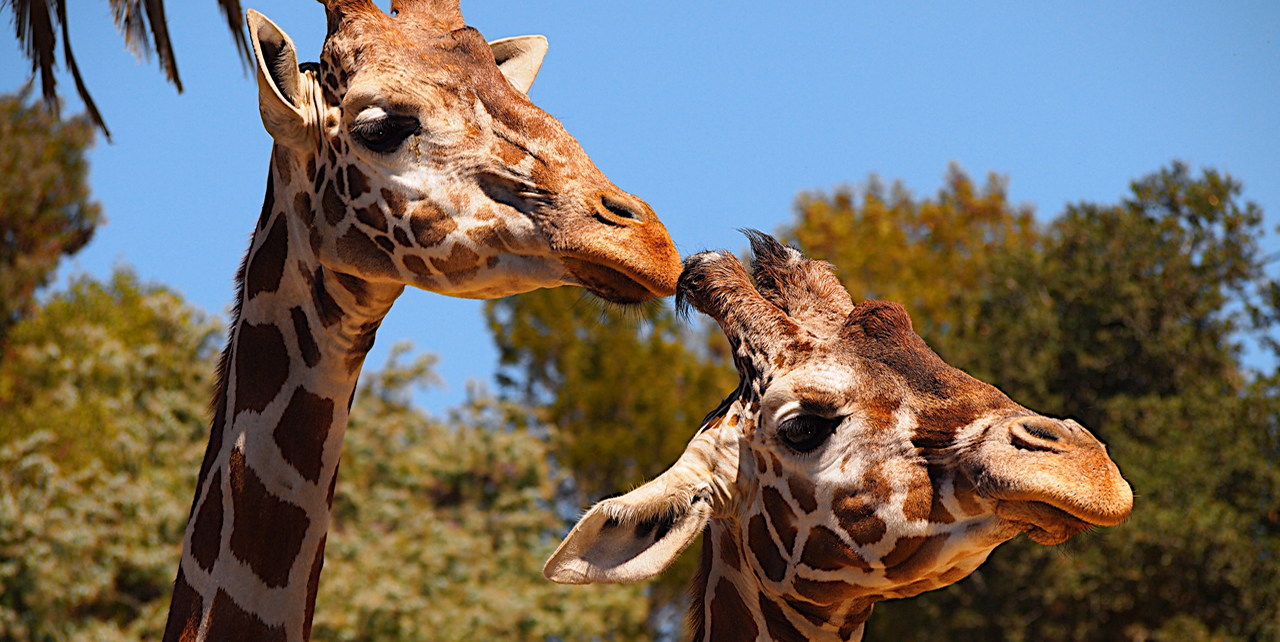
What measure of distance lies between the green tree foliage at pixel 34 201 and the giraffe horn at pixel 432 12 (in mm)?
29661

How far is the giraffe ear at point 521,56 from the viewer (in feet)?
16.9

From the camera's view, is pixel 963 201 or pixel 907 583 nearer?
pixel 907 583

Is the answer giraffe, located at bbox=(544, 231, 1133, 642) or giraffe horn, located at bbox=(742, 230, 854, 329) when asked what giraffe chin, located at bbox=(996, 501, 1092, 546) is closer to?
giraffe, located at bbox=(544, 231, 1133, 642)

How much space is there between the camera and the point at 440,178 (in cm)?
410

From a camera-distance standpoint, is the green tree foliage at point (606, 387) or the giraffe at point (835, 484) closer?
the giraffe at point (835, 484)

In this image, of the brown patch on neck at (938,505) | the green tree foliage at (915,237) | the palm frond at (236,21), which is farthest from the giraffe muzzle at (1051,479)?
the green tree foliage at (915,237)

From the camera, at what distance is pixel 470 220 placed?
403cm

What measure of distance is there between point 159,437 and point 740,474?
581 inches

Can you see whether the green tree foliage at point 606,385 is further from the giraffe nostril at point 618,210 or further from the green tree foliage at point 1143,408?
the giraffe nostril at point 618,210

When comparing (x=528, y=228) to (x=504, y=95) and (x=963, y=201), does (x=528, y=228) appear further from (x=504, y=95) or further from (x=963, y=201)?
(x=963, y=201)

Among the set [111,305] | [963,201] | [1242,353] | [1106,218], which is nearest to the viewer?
[1242,353]

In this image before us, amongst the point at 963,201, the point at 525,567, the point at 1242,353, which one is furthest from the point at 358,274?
the point at 963,201

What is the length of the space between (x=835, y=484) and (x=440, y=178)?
160cm

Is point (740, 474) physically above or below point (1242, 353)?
below
